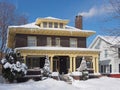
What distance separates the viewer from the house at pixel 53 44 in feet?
114

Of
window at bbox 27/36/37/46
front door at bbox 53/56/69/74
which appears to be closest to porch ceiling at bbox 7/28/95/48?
window at bbox 27/36/37/46

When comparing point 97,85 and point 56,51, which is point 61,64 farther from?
point 97,85

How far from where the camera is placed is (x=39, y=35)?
37000 mm

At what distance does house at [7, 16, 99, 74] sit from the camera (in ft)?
114

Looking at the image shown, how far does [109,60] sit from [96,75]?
32.5 feet

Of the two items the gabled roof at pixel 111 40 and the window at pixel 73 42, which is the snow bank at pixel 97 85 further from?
the window at pixel 73 42

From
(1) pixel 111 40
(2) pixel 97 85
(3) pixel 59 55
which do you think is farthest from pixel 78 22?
(2) pixel 97 85

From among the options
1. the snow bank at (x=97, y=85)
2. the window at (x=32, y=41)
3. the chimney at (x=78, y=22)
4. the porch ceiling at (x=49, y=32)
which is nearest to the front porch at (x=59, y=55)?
the window at (x=32, y=41)

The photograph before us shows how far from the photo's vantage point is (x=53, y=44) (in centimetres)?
3772

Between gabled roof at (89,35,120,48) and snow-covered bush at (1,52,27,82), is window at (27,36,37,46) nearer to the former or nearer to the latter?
gabled roof at (89,35,120,48)

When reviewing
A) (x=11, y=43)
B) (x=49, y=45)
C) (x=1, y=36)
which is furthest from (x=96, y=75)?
(x=1, y=36)

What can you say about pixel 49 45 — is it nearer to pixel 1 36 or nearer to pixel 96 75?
pixel 96 75

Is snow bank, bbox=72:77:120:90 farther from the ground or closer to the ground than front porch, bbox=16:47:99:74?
closer to the ground

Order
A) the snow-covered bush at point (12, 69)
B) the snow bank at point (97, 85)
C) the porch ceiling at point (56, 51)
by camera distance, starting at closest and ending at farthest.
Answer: the snow bank at point (97, 85), the snow-covered bush at point (12, 69), the porch ceiling at point (56, 51)
